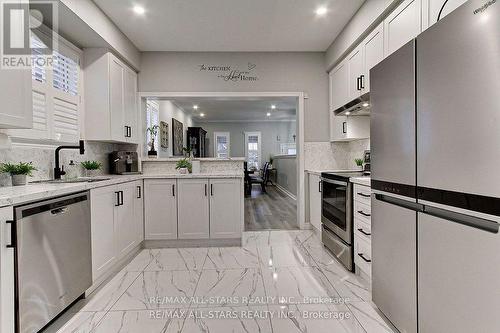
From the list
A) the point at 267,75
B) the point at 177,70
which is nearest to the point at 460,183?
the point at 267,75

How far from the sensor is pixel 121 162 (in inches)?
138

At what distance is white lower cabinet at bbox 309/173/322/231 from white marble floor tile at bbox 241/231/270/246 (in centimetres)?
72

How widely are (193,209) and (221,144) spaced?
26.6ft

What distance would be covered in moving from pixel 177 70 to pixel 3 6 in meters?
2.42

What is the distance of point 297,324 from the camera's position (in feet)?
5.95

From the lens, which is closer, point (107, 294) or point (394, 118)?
point (394, 118)

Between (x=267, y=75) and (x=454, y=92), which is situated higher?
(x=267, y=75)

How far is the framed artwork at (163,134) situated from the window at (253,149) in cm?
545

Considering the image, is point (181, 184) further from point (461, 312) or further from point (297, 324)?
point (461, 312)

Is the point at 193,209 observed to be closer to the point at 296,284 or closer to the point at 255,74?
the point at 296,284

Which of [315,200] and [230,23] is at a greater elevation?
[230,23]

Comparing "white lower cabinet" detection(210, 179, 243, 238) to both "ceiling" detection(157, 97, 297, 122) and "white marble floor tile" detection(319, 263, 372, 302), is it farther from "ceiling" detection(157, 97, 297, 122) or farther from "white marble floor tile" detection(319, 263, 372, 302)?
"ceiling" detection(157, 97, 297, 122)

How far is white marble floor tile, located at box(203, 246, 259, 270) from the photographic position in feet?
9.27

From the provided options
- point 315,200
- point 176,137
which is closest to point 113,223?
point 315,200
